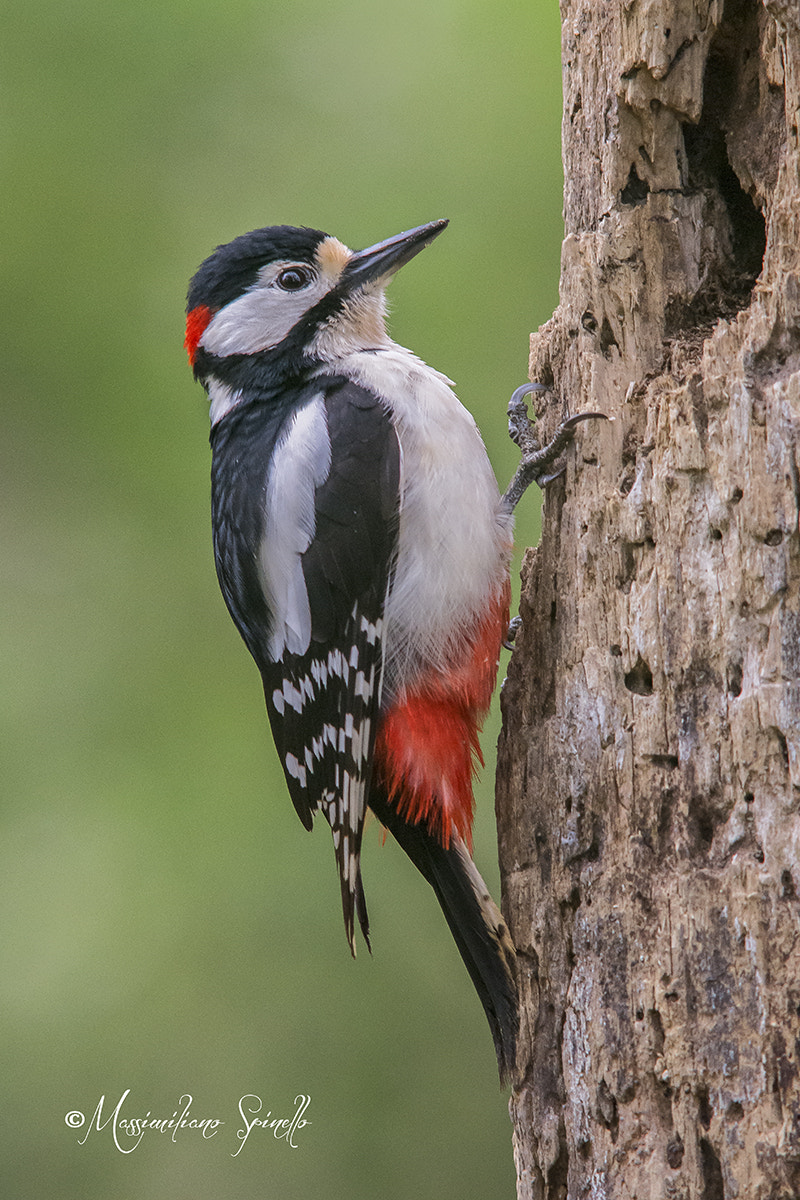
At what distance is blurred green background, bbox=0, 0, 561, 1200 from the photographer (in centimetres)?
361

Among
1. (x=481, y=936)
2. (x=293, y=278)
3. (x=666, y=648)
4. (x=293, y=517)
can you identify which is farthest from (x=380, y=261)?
(x=481, y=936)

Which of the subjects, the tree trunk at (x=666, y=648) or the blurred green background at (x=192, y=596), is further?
the blurred green background at (x=192, y=596)

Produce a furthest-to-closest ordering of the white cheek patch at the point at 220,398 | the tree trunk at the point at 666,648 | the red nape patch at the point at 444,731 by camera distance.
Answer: the white cheek patch at the point at 220,398 → the red nape patch at the point at 444,731 → the tree trunk at the point at 666,648

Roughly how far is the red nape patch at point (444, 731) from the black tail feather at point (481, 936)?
8cm

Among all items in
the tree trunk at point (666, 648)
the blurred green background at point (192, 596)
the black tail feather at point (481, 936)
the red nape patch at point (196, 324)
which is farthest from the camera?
the blurred green background at point (192, 596)

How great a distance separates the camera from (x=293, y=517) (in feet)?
8.40

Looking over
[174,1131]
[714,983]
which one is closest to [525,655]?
[714,983]

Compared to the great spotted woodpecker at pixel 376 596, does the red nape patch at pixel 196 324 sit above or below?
above

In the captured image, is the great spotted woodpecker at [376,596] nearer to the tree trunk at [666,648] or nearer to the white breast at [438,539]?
the white breast at [438,539]

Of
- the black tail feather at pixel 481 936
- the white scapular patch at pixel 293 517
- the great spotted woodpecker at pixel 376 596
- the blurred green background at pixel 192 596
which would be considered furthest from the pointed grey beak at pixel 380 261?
the black tail feather at pixel 481 936

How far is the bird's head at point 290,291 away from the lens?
9.45 ft

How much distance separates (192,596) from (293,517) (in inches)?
56.5

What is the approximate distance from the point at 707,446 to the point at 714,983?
83 cm

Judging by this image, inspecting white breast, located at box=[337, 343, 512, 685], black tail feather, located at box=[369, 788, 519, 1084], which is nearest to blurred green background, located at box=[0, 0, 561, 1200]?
white breast, located at box=[337, 343, 512, 685]
